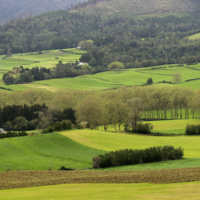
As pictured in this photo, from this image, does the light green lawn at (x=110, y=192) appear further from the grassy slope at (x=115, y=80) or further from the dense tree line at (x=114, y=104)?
the grassy slope at (x=115, y=80)

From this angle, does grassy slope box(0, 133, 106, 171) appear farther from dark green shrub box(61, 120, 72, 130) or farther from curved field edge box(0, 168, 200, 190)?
dark green shrub box(61, 120, 72, 130)

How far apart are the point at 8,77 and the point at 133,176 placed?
169m

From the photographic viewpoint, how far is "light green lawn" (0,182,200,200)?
68.8ft

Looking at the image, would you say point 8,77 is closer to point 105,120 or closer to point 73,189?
point 105,120

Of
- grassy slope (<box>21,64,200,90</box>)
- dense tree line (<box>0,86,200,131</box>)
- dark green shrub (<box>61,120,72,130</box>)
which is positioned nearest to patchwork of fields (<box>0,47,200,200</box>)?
dark green shrub (<box>61,120,72,130</box>)

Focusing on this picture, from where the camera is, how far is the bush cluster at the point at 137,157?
4238cm

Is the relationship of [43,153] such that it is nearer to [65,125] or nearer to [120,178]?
[65,125]

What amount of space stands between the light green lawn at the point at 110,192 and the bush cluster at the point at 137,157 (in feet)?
49.5

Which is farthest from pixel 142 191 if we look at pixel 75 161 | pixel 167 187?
pixel 75 161

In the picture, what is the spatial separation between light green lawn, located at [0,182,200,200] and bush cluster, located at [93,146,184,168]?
15.1 metres

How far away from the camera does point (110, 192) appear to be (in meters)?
23.5

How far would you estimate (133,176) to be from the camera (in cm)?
2959

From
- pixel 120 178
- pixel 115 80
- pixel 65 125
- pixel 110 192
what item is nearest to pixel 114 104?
pixel 65 125

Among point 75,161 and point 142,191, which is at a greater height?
point 142,191
